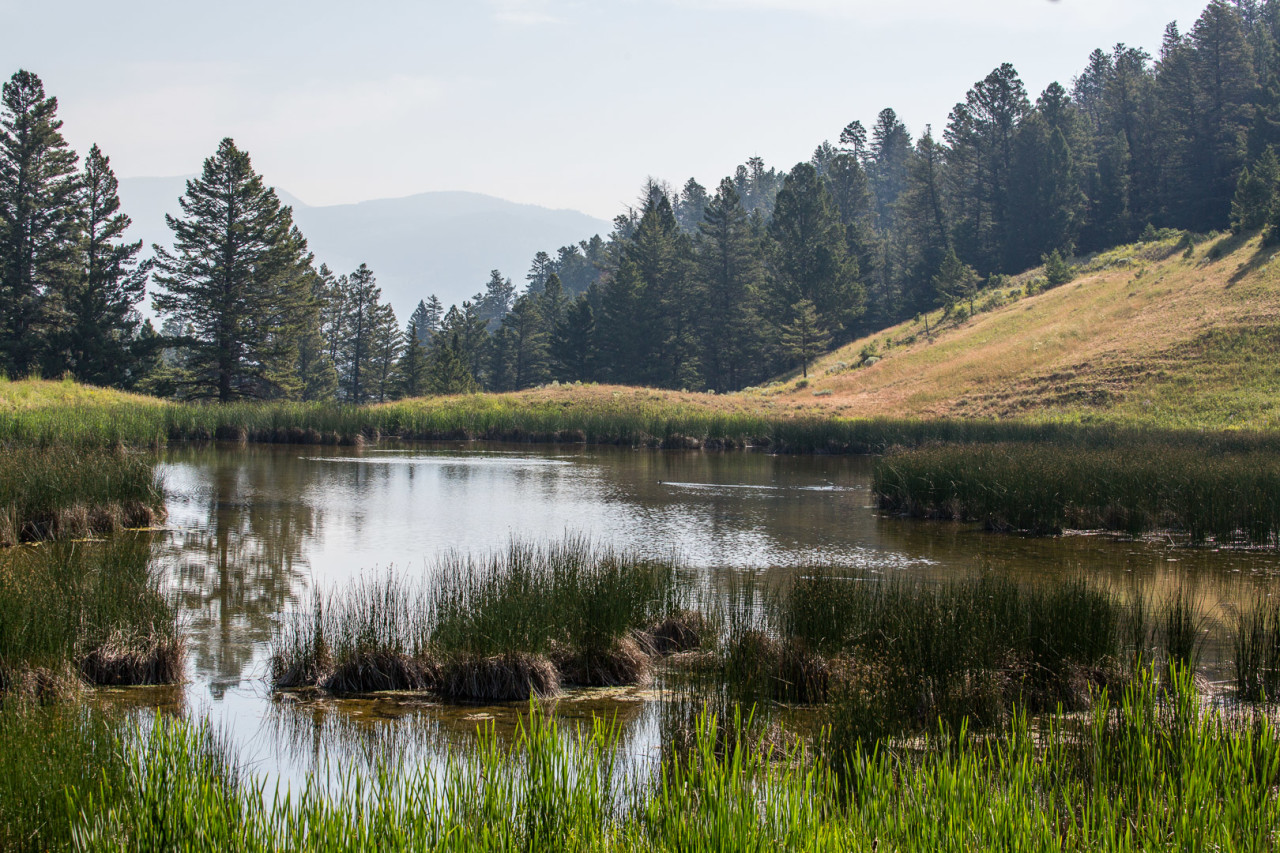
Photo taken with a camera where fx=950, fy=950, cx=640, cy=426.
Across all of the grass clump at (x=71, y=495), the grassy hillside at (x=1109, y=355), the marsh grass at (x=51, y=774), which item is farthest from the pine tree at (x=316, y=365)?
the marsh grass at (x=51, y=774)

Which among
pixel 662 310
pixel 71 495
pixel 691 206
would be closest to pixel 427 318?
pixel 691 206

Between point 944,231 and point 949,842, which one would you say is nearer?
point 949,842

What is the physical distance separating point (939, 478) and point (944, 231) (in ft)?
227

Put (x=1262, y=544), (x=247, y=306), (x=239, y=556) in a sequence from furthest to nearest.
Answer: (x=247, y=306) < (x=1262, y=544) < (x=239, y=556)

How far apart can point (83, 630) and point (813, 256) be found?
6888cm

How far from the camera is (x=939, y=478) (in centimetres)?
1884

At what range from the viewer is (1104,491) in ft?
54.9

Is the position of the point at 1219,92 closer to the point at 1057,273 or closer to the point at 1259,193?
the point at 1057,273

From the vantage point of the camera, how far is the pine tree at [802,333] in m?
66.7

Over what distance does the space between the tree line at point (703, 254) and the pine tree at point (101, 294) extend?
0.12 meters

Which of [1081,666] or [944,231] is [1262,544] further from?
[944,231]

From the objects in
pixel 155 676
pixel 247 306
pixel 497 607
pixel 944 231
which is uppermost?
pixel 944 231

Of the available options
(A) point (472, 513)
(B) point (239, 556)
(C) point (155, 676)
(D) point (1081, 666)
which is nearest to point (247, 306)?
(A) point (472, 513)

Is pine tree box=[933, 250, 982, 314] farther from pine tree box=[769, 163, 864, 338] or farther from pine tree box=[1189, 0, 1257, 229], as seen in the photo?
pine tree box=[1189, 0, 1257, 229]
